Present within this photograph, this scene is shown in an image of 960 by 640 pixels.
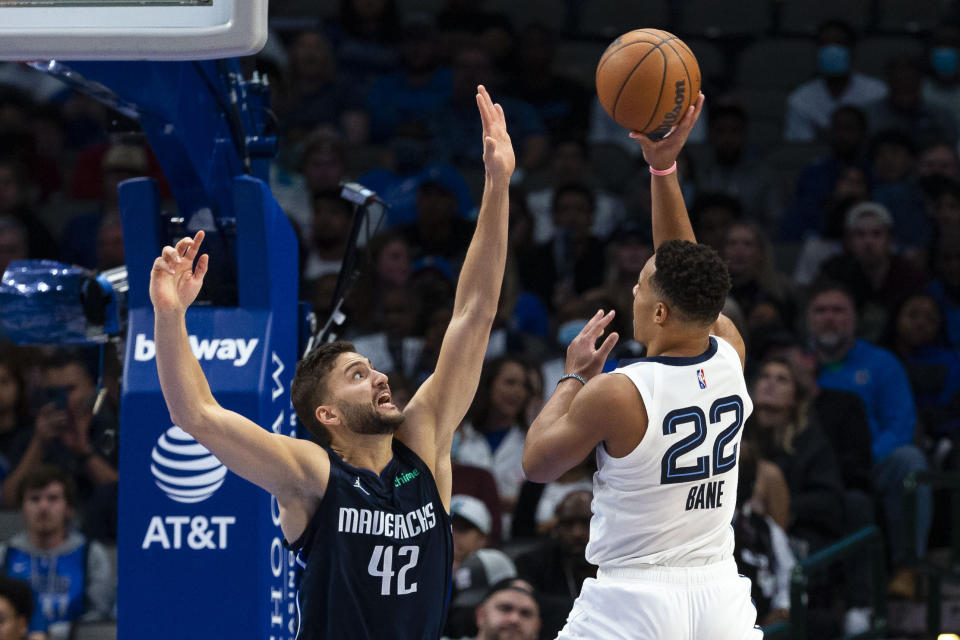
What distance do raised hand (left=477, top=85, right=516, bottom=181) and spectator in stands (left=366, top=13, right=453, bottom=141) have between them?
6650 millimetres

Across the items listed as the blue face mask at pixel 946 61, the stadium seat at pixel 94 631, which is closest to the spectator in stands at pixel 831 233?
the blue face mask at pixel 946 61

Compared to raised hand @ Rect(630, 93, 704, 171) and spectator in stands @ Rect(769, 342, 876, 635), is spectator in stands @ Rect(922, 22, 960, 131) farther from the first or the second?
raised hand @ Rect(630, 93, 704, 171)

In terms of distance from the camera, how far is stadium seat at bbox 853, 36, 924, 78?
11.8 metres

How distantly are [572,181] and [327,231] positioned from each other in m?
1.81

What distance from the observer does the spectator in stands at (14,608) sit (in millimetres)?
6766

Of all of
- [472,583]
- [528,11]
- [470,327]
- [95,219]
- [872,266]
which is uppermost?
[528,11]

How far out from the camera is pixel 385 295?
9.06m

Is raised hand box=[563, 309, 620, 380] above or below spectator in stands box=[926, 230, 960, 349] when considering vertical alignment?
below

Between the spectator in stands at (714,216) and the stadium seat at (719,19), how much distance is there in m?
3.20

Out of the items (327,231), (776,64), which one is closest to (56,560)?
(327,231)

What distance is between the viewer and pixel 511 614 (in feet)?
21.0

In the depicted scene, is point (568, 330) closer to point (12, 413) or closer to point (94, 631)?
point (94, 631)

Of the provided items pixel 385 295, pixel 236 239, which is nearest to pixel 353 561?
pixel 236 239

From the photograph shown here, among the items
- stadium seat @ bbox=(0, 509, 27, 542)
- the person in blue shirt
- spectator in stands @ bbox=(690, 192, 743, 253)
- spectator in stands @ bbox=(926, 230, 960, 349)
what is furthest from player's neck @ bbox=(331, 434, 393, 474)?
spectator in stands @ bbox=(926, 230, 960, 349)
